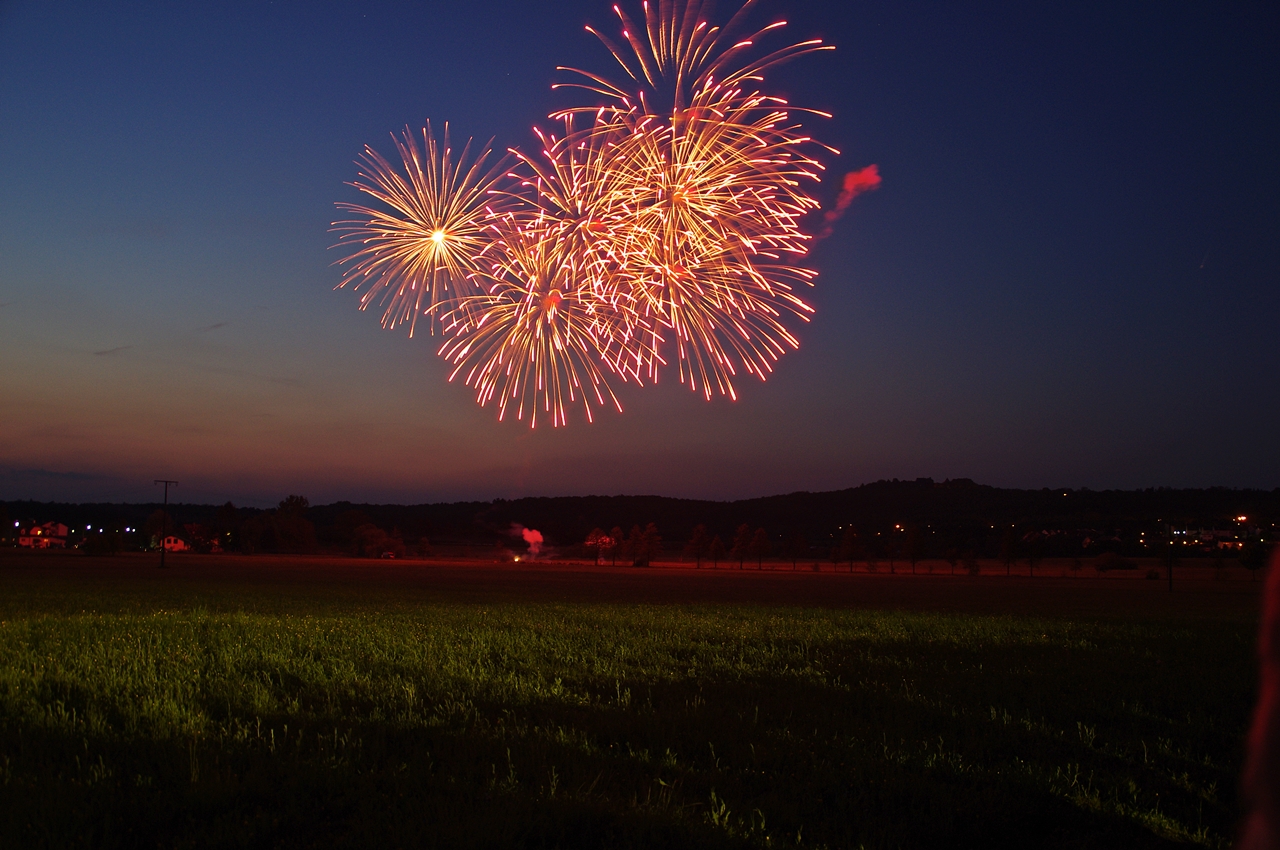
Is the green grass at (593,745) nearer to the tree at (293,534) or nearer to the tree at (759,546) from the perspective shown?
the tree at (759,546)

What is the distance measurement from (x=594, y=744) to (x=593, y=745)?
0.24 ft

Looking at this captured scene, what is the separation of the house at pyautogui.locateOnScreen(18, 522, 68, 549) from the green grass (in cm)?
18923

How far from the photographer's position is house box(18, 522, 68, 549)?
174250 mm

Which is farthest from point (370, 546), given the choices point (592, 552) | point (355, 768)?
point (355, 768)

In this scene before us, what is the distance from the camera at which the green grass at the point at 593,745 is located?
253 inches

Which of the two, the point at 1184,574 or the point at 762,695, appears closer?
the point at 762,695

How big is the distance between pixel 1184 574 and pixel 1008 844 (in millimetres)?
120674

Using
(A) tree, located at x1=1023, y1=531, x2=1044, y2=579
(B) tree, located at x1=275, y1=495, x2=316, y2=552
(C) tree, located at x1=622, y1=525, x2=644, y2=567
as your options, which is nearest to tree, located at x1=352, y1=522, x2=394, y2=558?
(B) tree, located at x1=275, y1=495, x2=316, y2=552

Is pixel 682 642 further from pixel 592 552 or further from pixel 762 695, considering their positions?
pixel 592 552

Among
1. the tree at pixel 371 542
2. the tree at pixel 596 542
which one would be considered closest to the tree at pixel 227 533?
the tree at pixel 371 542

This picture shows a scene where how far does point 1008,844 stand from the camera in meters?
6.92

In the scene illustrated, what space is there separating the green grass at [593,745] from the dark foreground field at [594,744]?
0.03 m

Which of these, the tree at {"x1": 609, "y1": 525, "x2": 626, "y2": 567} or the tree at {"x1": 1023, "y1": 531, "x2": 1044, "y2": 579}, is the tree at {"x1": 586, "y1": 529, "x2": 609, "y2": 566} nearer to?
the tree at {"x1": 609, "y1": 525, "x2": 626, "y2": 567}

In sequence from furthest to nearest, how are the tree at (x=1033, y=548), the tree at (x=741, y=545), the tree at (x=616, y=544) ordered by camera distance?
the tree at (x=616, y=544)
the tree at (x=741, y=545)
the tree at (x=1033, y=548)
